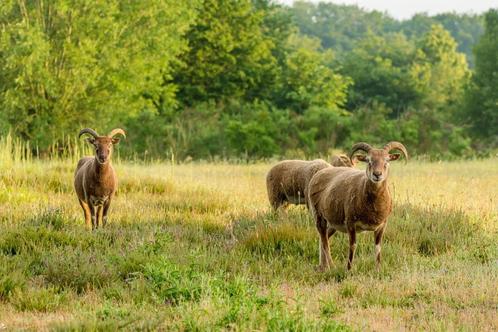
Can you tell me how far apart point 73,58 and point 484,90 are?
24.0 metres

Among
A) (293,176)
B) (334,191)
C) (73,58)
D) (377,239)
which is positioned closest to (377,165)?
(334,191)

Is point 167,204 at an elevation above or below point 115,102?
below

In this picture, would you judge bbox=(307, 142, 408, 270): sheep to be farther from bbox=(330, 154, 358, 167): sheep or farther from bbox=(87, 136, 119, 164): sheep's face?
bbox=(87, 136, 119, 164): sheep's face

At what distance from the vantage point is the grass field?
23.3ft

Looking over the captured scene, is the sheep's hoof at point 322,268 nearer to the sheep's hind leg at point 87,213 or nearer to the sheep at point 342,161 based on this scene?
the sheep at point 342,161

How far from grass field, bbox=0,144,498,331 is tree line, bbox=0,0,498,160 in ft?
35.4

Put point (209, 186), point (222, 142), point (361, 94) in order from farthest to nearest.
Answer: point (361, 94), point (222, 142), point (209, 186)

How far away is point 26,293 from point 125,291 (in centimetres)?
107

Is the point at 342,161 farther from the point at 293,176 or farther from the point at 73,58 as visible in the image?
the point at 73,58

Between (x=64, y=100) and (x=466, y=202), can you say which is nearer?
(x=466, y=202)

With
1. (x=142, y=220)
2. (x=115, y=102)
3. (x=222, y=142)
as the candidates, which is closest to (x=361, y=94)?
(x=222, y=142)

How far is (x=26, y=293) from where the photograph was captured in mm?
8211

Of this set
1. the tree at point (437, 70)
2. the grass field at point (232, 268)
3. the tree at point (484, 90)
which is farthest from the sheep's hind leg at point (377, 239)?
the tree at point (437, 70)

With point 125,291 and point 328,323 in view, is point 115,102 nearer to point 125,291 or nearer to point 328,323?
point 125,291
